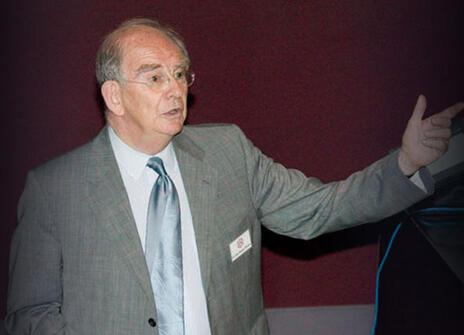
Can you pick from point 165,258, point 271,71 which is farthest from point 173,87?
point 271,71

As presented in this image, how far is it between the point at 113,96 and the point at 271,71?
138 cm

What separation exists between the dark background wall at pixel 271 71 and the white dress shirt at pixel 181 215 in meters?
1.27

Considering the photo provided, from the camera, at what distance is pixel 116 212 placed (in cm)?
187

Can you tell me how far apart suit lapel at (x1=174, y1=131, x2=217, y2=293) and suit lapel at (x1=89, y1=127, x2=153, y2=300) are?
178 millimetres

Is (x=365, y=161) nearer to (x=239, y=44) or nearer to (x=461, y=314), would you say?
(x=239, y=44)

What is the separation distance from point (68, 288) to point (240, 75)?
63.5 inches

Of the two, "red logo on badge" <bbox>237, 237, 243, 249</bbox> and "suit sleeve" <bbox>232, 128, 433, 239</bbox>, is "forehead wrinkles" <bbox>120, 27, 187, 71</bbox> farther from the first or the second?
"red logo on badge" <bbox>237, 237, 243, 249</bbox>

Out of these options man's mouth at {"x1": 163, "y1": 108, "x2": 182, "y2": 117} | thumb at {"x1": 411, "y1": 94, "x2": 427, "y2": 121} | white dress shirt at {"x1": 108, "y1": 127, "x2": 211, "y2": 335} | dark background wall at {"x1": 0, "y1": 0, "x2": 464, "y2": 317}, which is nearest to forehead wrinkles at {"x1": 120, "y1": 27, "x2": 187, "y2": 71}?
man's mouth at {"x1": 163, "y1": 108, "x2": 182, "y2": 117}

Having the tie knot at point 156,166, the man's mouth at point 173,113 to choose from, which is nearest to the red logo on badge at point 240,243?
the tie knot at point 156,166

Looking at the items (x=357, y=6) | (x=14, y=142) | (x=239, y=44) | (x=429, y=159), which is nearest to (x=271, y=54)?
(x=239, y=44)

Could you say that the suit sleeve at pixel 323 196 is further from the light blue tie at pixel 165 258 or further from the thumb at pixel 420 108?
the light blue tie at pixel 165 258

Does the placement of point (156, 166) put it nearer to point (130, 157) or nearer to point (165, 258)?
point (130, 157)

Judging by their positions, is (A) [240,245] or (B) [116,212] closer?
(B) [116,212]

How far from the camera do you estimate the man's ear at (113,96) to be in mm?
1925
